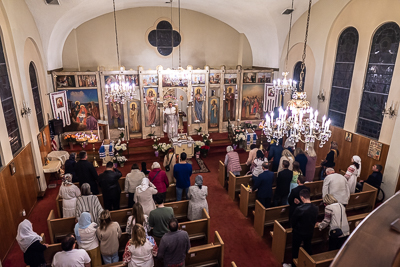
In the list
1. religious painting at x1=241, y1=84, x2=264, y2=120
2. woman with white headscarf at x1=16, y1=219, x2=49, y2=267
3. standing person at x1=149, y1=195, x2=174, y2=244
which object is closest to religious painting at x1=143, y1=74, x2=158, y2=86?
religious painting at x1=241, y1=84, x2=264, y2=120

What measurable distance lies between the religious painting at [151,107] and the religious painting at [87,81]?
2473mm

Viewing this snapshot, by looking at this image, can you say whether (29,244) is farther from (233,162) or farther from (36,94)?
(36,94)

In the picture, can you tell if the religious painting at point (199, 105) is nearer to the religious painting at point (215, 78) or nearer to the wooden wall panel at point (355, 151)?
the religious painting at point (215, 78)

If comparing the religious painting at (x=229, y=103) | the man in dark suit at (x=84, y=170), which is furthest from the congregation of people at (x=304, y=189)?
the religious painting at (x=229, y=103)

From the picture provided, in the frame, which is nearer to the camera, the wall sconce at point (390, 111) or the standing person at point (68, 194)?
the standing person at point (68, 194)

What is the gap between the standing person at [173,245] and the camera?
4488mm

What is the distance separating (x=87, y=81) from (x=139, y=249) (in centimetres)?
1057

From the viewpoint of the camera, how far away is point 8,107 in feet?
24.8

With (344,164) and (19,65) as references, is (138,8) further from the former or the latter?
(344,164)

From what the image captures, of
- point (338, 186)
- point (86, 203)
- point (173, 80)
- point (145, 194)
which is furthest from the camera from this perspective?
point (173, 80)

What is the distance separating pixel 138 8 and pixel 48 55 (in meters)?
5.42

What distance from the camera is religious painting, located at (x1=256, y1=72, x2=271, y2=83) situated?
15.0 m

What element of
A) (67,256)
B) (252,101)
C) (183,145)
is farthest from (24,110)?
(252,101)

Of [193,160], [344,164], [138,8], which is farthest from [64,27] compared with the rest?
[344,164]
